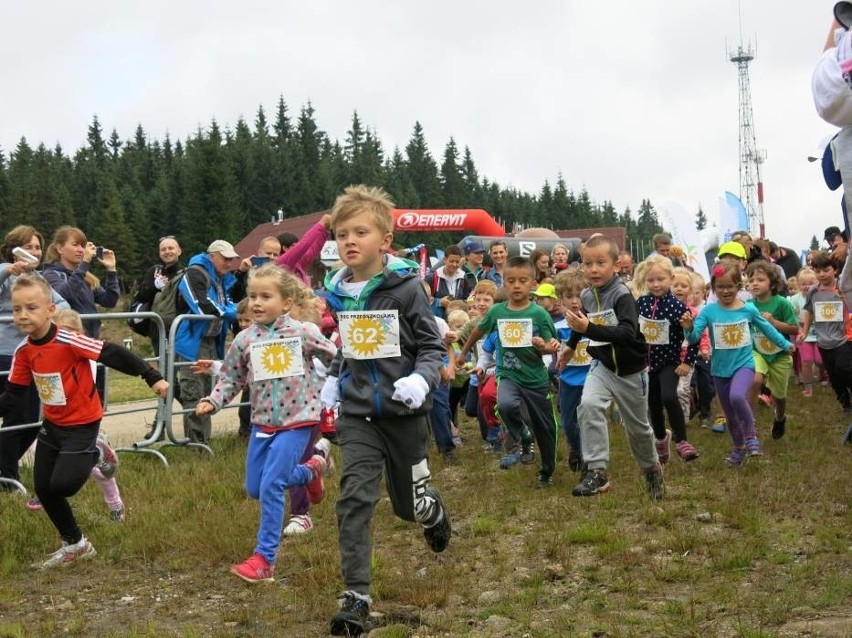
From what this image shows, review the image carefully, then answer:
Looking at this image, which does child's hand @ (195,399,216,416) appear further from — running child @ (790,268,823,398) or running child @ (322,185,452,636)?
running child @ (790,268,823,398)

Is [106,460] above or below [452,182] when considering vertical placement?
below

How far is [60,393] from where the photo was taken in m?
6.32

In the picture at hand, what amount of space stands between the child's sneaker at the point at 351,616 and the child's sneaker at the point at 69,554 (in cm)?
241

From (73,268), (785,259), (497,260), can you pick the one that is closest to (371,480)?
(73,268)

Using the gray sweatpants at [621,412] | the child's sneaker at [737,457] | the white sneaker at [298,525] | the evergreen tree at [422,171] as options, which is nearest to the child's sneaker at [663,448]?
the child's sneaker at [737,457]

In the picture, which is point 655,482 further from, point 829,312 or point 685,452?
point 829,312

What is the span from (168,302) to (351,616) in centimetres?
673

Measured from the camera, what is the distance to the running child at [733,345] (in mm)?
8633

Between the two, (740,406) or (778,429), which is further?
(778,429)

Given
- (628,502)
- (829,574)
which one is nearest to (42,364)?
(628,502)

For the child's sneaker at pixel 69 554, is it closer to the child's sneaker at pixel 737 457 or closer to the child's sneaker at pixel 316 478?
the child's sneaker at pixel 316 478

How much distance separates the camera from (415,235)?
105m

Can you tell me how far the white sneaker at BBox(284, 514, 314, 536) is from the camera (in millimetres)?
6777

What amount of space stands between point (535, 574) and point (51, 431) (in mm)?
3097
